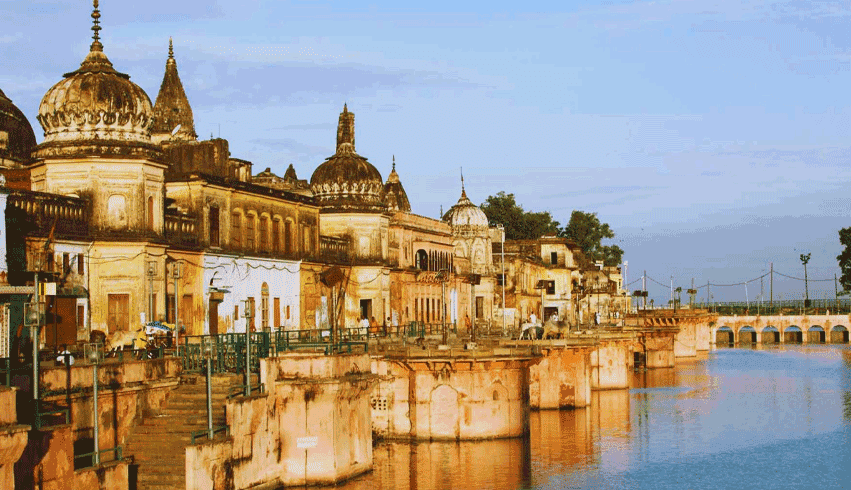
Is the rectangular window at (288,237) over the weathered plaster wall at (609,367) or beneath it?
over

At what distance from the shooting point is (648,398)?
7862cm

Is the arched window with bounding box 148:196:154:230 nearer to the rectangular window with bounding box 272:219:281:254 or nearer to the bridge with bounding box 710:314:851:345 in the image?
the rectangular window with bounding box 272:219:281:254

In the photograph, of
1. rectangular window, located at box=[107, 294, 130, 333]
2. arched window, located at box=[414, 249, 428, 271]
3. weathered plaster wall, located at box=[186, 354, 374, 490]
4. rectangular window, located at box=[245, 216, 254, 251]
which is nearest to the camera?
weathered plaster wall, located at box=[186, 354, 374, 490]

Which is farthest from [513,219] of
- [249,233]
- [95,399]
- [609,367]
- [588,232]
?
[95,399]

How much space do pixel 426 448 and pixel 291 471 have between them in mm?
12791

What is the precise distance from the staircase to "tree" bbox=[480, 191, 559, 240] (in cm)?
11600

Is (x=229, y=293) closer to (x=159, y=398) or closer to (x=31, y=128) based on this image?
(x=31, y=128)

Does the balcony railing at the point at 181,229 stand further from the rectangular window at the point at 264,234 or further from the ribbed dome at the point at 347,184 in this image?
the ribbed dome at the point at 347,184

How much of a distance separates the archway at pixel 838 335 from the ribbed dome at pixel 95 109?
6651 inches

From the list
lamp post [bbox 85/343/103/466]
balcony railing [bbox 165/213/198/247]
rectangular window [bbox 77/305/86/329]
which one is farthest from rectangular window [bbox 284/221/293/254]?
lamp post [bbox 85/343/103/466]

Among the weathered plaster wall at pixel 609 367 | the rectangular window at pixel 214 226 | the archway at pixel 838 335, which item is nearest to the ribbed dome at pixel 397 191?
the weathered plaster wall at pixel 609 367

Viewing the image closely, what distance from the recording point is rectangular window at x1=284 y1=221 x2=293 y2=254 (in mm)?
60531

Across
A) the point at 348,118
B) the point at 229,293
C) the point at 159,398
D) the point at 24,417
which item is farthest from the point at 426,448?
the point at 348,118

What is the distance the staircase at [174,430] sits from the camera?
31.9 metres
